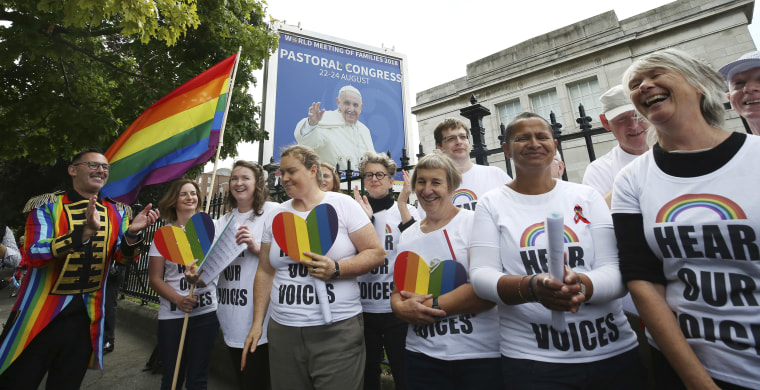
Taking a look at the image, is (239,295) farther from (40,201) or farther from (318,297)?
(40,201)

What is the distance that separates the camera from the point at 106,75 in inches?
252

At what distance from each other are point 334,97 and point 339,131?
1192mm

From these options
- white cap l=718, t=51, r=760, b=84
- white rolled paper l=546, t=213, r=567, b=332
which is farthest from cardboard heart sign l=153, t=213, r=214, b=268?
white cap l=718, t=51, r=760, b=84

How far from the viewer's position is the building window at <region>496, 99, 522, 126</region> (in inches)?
530

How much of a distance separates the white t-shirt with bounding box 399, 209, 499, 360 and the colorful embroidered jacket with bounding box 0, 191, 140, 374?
8.27 ft

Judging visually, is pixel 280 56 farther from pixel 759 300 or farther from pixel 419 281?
pixel 759 300

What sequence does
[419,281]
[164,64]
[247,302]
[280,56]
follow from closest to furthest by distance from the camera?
[419,281] < [247,302] < [164,64] < [280,56]

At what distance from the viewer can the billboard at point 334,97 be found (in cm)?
1026

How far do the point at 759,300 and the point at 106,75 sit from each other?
8.86 metres

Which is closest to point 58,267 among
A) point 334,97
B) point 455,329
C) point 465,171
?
point 455,329

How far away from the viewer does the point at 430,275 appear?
1683 mm

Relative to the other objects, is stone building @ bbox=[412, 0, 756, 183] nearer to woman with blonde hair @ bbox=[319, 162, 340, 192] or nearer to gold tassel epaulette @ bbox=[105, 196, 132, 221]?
woman with blonde hair @ bbox=[319, 162, 340, 192]

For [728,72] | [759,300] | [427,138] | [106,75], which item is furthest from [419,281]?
[427,138]

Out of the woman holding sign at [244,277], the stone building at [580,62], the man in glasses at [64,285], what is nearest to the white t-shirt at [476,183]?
the woman holding sign at [244,277]
